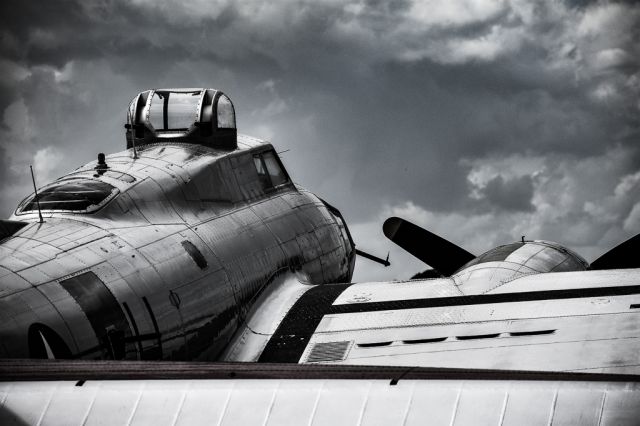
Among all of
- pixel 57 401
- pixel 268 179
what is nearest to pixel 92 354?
pixel 57 401

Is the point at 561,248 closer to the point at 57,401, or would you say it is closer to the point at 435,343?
the point at 435,343

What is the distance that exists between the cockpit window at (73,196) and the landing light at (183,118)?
306 centimetres

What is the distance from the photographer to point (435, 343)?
9.97 m

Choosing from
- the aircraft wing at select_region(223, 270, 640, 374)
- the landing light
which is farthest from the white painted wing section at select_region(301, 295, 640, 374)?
the landing light

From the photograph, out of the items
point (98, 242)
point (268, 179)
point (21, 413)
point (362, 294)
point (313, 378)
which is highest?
point (268, 179)

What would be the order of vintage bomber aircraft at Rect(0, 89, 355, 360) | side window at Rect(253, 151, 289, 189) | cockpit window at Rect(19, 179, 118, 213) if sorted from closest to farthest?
1. vintage bomber aircraft at Rect(0, 89, 355, 360)
2. cockpit window at Rect(19, 179, 118, 213)
3. side window at Rect(253, 151, 289, 189)

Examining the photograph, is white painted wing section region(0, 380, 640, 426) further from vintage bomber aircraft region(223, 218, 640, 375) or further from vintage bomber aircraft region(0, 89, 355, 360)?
vintage bomber aircraft region(223, 218, 640, 375)

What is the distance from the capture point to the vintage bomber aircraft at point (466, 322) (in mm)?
9234

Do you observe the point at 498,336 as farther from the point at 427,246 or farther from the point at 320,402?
the point at 427,246

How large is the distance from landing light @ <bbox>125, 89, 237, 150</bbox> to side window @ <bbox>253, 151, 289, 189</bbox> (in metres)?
0.70

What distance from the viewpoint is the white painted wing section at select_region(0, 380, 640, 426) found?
14.1ft

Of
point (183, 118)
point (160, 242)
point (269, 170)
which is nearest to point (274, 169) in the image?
point (269, 170)

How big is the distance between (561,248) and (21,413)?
11.3 metres

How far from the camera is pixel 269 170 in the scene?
50.7ft
